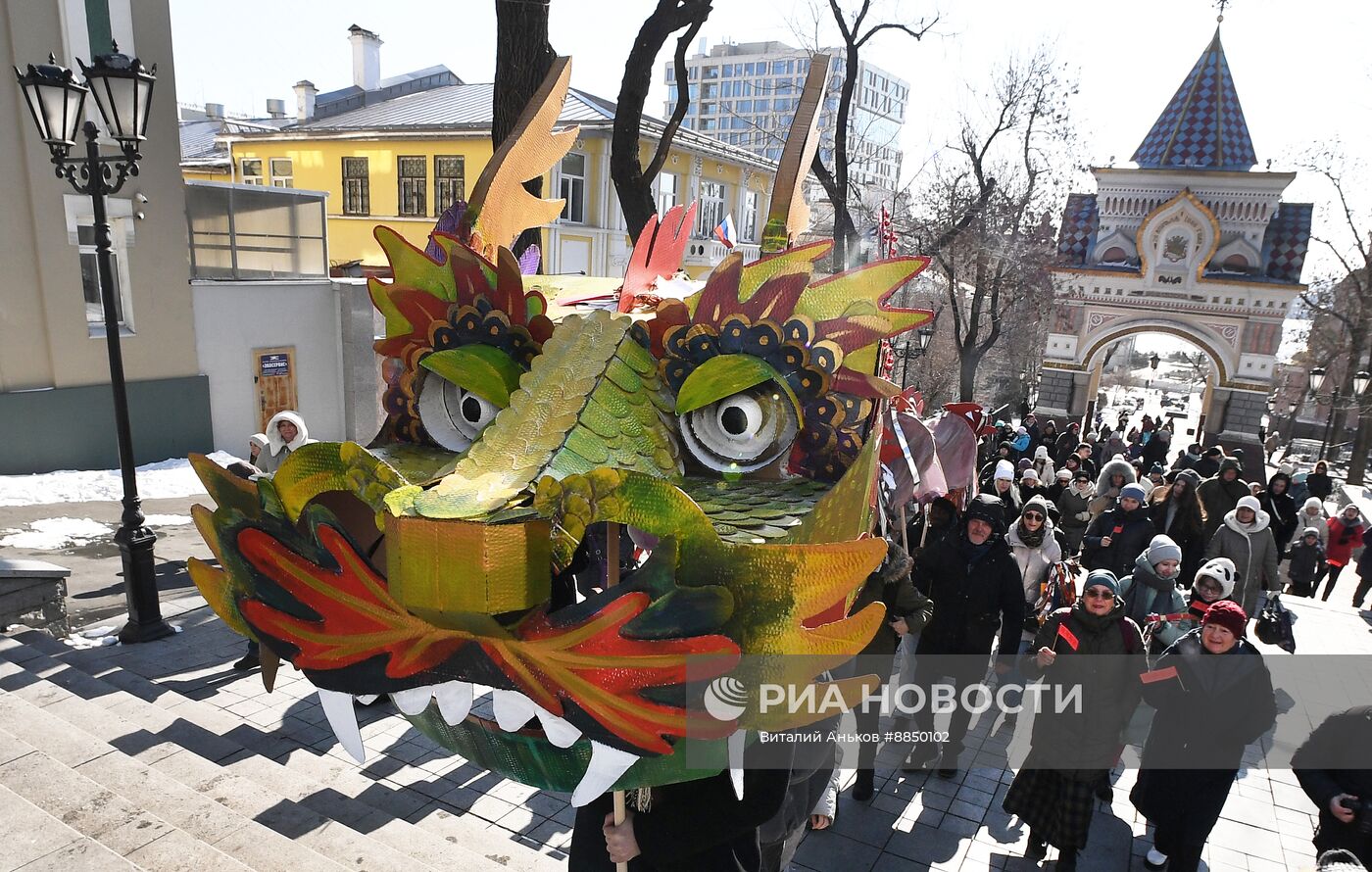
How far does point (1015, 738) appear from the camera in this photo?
17.6 feet

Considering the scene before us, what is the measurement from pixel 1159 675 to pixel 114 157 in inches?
288

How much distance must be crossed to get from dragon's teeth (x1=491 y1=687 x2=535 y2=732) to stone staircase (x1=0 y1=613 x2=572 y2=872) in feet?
6.42

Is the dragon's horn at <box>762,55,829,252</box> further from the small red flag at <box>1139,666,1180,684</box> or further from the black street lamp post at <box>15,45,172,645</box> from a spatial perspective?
the black street lamp post at <box>15,45,172,645</box>

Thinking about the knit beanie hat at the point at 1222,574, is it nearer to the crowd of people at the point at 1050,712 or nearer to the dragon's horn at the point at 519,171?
the crowd of people at the point at 1050,712

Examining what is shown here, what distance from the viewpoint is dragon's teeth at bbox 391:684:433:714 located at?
1.81 metres

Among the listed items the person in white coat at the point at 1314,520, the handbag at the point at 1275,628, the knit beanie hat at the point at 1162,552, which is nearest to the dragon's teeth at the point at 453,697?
the knit beanie hat at the point at 1162,552

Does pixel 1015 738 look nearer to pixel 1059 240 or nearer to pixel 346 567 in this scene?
pixel 346 567

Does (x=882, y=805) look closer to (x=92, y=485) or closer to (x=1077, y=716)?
(x=1077, y=716)

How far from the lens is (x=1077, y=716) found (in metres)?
4.07

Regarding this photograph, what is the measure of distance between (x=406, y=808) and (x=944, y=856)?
2.66m

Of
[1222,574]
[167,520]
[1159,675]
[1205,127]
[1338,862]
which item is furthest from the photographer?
[1205,127]

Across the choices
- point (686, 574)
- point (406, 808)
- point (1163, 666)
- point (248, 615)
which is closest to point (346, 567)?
point (248, 615)

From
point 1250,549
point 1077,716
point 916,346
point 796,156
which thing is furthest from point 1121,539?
point 916,346

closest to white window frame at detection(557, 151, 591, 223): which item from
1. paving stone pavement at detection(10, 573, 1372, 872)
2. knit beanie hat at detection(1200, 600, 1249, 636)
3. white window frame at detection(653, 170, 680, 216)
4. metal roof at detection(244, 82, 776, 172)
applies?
Result: metal roof at detection(244, 82, 776, 172)
